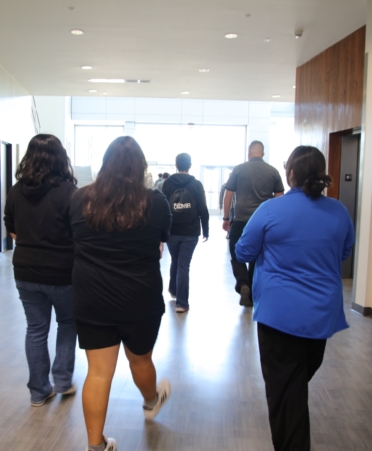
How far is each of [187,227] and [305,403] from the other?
279 cm

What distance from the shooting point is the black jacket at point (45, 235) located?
8.41ft

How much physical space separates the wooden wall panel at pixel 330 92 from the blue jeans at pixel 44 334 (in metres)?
4.44

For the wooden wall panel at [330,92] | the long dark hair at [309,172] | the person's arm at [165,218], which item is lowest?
the person's arm at [165,218]

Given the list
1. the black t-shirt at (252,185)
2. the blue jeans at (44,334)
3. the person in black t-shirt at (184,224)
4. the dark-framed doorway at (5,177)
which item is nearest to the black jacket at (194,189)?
the person in black t-shirt at (184,224)

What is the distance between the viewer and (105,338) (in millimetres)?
2113

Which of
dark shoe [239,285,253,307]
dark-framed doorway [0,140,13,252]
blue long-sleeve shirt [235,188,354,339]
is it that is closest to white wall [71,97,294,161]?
dark-framed doorway [0,140,13,252]

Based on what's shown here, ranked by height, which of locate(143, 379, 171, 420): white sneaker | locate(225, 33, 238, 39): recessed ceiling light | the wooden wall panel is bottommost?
locate(143, 379, 171, 420): white sneaker

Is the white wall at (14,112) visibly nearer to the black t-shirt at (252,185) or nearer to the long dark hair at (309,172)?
the black t-shirt at (252,185)

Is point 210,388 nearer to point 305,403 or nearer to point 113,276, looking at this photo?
point 305,403

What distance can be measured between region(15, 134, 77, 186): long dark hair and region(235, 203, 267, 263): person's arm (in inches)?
45.2

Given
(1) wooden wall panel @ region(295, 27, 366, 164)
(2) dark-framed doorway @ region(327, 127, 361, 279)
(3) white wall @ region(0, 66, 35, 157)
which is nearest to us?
(1) wooden wall panel @ region(295, 27, 366, 164)

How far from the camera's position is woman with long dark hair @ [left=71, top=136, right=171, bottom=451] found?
6.70 ft

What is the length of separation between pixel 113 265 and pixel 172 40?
5.48 meters

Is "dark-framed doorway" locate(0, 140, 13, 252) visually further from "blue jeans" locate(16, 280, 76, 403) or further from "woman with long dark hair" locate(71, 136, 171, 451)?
"woman with long dark hair" locate(71, 136, 171, 451)
